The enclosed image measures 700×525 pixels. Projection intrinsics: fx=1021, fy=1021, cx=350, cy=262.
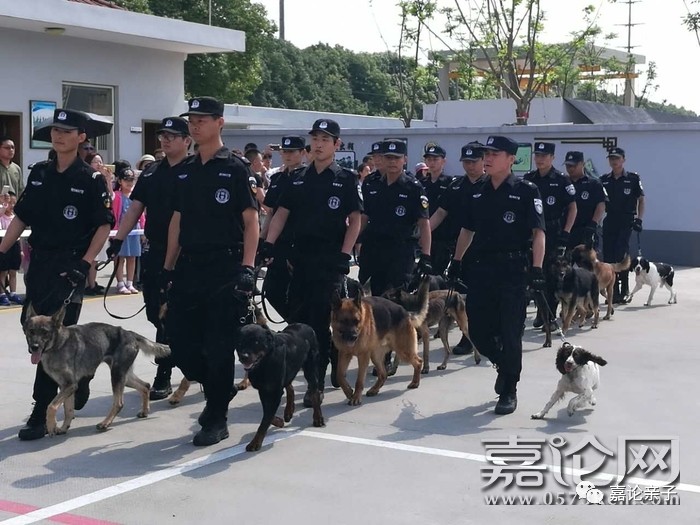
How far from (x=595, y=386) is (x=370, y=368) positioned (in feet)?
8.15

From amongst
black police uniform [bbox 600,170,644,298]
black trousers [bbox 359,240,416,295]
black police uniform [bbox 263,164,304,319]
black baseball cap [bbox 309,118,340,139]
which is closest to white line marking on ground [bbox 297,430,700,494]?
black police uniform [bbox 263,164,304,319]

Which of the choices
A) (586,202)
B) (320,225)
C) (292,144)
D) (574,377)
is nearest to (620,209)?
(586,202)

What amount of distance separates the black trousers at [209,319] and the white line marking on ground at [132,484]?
36 centimetres

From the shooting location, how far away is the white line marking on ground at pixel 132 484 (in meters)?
5.23

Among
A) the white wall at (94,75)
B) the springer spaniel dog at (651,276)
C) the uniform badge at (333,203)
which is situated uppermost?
the white wall at (94,75)

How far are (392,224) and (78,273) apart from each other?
10.7 feet

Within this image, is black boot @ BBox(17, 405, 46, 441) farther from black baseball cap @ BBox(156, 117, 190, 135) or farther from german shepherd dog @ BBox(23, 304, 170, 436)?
black baseball cap @ BBox(156, 117, 190, 135)

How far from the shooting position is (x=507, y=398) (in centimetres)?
765

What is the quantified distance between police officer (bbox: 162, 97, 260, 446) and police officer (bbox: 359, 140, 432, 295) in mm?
2643

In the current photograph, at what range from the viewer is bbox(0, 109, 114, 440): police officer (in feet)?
22.1

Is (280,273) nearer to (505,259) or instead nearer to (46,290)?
(505,259)

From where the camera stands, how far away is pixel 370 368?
31.3 ft

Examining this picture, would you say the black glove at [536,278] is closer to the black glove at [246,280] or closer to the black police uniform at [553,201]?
the black glove at [246,280]

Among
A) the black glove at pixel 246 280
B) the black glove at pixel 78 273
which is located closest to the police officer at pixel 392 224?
the black glove at pixel 246 280
